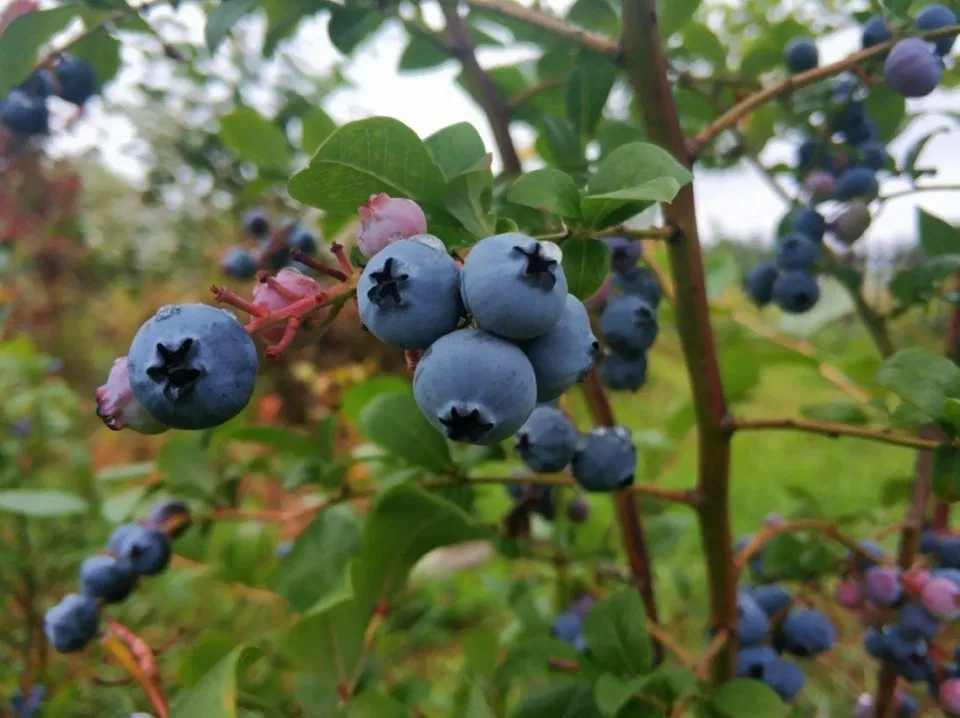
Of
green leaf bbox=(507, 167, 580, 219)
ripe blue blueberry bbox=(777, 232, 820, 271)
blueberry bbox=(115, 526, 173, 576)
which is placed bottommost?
blueberry bbox=(115, 526, 173, 576)

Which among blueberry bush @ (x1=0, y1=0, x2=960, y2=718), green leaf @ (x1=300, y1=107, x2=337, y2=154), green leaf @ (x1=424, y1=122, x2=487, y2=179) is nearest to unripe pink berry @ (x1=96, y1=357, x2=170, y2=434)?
blueberry bush @ (x1=0, y1=0, x2=960, y2=718)

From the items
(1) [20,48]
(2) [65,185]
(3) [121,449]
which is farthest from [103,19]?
(2) [65,185]

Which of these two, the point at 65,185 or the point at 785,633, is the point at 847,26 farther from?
the point at 65,185

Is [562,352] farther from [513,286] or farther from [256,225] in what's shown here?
[256,225]

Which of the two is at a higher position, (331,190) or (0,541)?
(331,190)

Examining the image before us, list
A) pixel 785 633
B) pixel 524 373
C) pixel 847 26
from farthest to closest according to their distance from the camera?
1. pixel 847 26
2. pixel 785 633
3. pixel 524 373

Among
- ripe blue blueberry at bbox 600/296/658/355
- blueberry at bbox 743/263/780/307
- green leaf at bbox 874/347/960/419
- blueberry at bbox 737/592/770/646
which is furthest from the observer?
blueberry at bbox 743/263/780/307

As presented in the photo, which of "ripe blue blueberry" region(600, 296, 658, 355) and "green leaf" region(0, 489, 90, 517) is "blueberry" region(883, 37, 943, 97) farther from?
"green leaf" region(0, 489, 90, 517)
